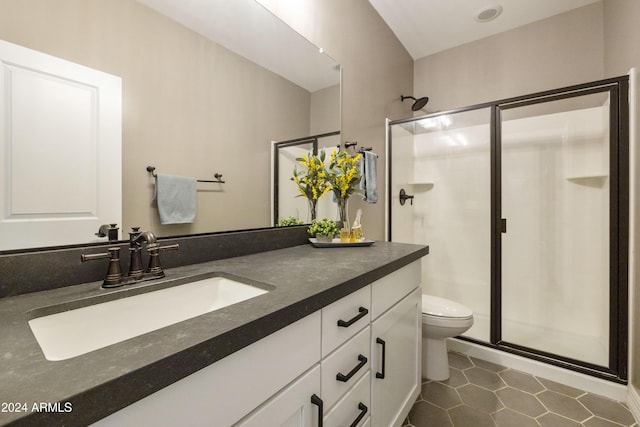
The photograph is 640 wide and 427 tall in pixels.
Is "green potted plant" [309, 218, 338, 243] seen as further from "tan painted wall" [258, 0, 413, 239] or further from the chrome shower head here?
the chrome shower head

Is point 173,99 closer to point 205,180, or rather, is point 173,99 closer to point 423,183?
point 205,180

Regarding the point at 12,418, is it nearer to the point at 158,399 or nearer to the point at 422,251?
the point at 158,399

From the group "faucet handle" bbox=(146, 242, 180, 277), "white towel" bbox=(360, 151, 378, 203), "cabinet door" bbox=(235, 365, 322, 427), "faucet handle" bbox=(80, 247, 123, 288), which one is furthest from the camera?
"white towel" bbox=(360, 151, 378, 203)

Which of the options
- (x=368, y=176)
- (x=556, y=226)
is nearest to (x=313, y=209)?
(x=368, y=176)

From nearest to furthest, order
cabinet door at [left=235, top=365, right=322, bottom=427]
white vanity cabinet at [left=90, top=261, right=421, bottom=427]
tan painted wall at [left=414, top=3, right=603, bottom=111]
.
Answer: white vanity cabinet at [left=90, top=261, right=421, bottom=427] < cabinet door at [left=235, top=365, right=322, bottom=427] < tan painted wall at [left=414, top=3, right=603, bottom=111]

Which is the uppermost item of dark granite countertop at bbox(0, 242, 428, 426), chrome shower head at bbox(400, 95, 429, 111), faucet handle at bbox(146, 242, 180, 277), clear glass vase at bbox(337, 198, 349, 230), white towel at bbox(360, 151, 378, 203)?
chrome shower head at bbox(400, 95, 429, 111)

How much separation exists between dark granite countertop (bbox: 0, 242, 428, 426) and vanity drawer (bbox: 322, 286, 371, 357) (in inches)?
1.4

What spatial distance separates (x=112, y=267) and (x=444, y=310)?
5.69 feet

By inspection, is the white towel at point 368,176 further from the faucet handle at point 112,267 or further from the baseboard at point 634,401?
the baseboard at point 634,401

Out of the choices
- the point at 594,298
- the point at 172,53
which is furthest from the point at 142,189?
the point at 594,298

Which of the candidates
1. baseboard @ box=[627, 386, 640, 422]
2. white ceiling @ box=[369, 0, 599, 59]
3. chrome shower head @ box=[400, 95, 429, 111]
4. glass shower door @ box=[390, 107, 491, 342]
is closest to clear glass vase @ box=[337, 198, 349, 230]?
glass shower door @ box=[390, 107, 491, 342]

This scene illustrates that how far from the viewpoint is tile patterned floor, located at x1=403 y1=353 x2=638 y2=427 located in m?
1.48

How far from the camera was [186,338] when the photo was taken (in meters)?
0.49

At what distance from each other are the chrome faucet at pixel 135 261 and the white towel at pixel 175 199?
119 mm
